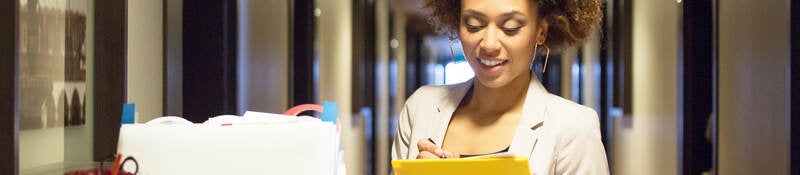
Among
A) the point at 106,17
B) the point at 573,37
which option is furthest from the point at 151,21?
the point at 573,37

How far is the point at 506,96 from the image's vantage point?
156 centimetres

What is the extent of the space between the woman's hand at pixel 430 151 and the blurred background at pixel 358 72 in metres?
0.33

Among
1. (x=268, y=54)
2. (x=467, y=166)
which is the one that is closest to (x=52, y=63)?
→ (x=467, y=166)

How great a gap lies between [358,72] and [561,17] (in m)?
3.76

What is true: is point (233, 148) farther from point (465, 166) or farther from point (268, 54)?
point (268, 54)

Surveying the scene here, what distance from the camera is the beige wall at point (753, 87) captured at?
10.5 feet

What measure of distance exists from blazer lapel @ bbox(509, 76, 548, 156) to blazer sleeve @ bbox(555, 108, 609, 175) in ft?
0.18

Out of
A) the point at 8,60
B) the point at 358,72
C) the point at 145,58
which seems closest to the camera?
the point at 8,60

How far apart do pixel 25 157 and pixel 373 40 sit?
325 centimetres

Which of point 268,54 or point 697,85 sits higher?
point 268,54

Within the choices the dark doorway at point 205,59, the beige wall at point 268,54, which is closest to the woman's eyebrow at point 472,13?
the dark doorway at point 205,59

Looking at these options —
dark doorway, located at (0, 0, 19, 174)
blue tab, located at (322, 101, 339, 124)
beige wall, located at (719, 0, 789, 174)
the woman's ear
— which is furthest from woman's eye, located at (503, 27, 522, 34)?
beige wall, located at (719, 0, 789, 174)

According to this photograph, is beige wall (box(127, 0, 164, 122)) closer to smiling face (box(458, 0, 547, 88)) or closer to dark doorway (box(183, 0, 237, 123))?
dark doorway (box(183, 0, 237, 123))

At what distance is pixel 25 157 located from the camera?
2.37 meters
